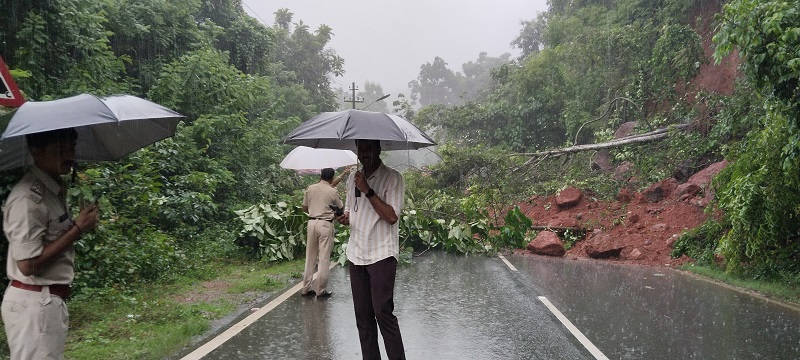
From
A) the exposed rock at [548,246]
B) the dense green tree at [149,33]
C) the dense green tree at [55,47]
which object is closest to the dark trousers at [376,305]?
the dense green tree at [55,47]

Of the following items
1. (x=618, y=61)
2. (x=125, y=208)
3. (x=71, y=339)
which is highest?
(x=618, y=61)

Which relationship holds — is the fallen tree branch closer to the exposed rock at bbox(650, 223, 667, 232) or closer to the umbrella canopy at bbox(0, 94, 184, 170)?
the exposed rock at bbox(650, 223, 667, 232)

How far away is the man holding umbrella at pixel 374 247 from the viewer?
176 inches

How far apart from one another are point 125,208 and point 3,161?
752cm

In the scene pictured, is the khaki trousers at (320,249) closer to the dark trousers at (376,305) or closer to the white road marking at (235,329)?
the white road marking at (235,329)

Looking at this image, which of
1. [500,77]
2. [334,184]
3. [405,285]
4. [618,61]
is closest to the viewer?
[334,184]

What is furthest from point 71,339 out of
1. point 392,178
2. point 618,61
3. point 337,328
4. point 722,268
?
point 618,61

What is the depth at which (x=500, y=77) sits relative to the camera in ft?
125

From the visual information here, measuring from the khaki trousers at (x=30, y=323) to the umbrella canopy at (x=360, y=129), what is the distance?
2.05 meters

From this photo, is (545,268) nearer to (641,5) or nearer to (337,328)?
(337,328)

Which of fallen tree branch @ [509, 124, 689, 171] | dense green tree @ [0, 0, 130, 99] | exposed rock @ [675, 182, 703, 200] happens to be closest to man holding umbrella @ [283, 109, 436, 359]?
dense green tree @ [0, 0, 130, 99]

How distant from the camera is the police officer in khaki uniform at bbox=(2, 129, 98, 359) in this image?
3074 millimetres

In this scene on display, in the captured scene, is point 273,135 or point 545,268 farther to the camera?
point 273,135

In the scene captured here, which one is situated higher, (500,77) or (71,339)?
(500,77)
